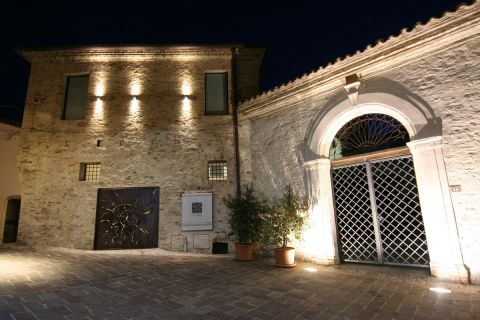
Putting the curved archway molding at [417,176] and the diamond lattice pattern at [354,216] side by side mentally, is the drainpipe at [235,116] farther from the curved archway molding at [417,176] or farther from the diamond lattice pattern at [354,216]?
the diamond lattice pattern at [354,216]

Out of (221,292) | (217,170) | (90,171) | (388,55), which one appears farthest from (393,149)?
(90,171)

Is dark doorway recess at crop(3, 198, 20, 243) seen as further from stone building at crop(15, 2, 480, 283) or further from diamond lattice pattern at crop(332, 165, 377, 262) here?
diamond lattice pattern at crop(332, 165, 377, 262)

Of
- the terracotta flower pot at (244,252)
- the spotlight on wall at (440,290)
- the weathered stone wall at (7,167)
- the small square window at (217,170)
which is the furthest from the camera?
the weathered stone wall at (7,167)

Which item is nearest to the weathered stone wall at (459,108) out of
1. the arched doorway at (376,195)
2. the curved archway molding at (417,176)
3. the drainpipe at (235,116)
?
the curved archway molding at (417,176)

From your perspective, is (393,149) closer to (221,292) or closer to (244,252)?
(244,252)

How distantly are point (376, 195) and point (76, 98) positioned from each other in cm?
1095

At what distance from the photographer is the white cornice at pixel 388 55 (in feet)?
15.8

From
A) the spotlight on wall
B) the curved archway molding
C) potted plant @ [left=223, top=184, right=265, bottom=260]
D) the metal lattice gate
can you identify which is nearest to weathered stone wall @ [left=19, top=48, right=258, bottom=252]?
potted plant @ [left=223, top=184, right=265, bottom=260]

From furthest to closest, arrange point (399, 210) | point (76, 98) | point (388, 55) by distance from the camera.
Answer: point (76, 98) < point (399, 210) < point (388, 55)

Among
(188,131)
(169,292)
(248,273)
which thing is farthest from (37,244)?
(248,273)

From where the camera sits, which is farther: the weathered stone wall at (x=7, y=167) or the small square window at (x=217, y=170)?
the weathered stone wall at (x=7, y=167)

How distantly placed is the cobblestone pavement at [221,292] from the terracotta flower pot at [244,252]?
54 centimetres

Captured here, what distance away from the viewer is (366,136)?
6.26m

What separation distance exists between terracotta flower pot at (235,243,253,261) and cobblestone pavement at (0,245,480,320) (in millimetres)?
544
